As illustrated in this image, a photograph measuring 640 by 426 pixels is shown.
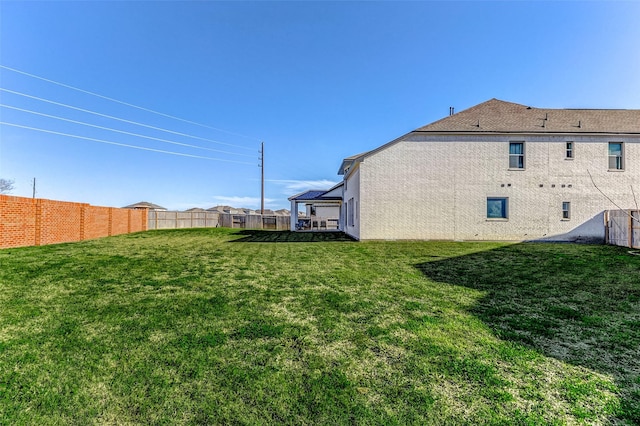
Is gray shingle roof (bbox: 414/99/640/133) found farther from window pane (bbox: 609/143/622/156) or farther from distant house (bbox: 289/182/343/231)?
distant house (bbox: 289/182/343/231)

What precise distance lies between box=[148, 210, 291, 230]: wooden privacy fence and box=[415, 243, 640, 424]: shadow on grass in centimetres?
2296

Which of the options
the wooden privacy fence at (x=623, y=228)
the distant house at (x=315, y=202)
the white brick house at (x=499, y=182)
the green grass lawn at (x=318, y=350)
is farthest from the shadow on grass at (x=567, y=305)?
the distant house at (x=315, y=202)

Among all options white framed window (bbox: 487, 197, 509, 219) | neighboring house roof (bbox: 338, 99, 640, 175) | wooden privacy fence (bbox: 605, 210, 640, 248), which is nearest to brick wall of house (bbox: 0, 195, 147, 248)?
neighboring house roof (bbox: 338, 99, 640, 175)

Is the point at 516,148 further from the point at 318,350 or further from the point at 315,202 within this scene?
the point at 318,350

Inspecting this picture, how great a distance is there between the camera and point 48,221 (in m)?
12.8

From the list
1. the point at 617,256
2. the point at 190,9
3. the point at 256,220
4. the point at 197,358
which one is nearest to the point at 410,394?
the point at 197,358

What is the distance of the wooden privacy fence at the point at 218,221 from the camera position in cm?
2633

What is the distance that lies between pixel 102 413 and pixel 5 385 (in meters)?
1.25

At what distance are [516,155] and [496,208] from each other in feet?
9.45

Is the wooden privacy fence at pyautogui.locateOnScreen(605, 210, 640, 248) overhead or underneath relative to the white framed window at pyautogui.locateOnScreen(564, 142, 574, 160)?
underneath

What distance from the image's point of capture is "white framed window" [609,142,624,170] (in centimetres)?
1414

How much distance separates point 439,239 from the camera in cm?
1411

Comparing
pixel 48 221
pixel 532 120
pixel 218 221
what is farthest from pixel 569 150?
pixel 218 221

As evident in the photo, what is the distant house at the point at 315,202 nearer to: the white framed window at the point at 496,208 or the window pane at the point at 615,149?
the white framed window at the point at 496,208
